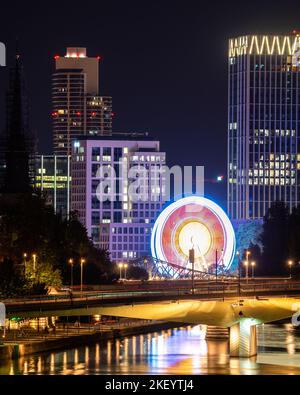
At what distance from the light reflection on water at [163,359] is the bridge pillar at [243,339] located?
0.92 m

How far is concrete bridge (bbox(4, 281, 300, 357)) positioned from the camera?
119m

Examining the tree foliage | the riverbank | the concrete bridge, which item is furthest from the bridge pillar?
the tree foliage

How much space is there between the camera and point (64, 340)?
13762cm

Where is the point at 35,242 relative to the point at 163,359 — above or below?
above

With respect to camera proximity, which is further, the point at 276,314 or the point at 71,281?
the point at 71,281

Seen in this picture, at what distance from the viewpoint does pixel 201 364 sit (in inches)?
4737

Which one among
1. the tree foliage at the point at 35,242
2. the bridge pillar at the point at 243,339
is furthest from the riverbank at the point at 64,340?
the bridge pillar at the point at 243,339

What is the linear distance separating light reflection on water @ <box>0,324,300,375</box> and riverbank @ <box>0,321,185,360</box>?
1024mm

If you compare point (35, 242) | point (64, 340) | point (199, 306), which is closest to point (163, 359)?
point (199, 306)

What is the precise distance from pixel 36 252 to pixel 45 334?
18038 millimetres

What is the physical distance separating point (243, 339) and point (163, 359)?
680 centimetres

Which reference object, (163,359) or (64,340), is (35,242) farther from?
(163,359)
